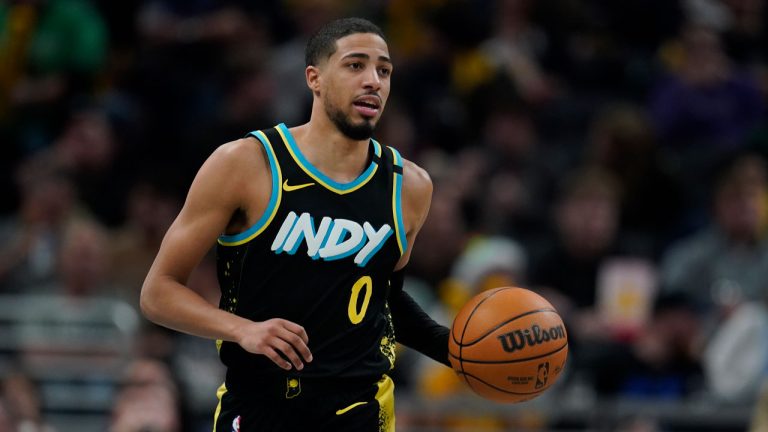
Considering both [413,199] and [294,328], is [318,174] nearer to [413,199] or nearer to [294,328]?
[413,199]

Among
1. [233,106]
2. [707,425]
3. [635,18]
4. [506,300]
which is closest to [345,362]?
[506,300]

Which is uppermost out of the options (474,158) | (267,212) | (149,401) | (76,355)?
(474,158)

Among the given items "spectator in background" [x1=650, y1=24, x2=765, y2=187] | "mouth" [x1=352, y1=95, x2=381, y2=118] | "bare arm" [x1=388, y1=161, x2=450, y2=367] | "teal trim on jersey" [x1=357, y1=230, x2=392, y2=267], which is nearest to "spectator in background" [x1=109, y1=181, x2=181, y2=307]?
"spectator in background" [x1=650, y1=24, x2=765, y2=187]

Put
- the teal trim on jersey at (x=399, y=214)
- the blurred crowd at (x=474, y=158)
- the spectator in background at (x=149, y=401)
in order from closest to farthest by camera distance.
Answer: the teal trim on jersey at (x=399, y=214) → the spectator in background at (x=149, y=401) → the blurred crowd at (x=474, y=158)

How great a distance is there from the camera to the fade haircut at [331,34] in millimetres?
5527

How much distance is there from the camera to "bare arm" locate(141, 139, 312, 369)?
533 centimetres

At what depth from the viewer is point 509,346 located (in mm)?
5742

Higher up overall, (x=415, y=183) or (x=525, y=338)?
(x=415, y=183)

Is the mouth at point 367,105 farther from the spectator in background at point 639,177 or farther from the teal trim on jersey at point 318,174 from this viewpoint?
the spectator in background at point 639,177

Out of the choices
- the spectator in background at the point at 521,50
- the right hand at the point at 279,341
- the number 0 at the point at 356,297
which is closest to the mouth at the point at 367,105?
the number 0 at the point at 356,297

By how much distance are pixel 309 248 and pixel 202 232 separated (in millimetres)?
420

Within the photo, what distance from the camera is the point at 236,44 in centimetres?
1295

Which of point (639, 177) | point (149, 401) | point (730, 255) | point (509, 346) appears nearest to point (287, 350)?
point (509, 346)

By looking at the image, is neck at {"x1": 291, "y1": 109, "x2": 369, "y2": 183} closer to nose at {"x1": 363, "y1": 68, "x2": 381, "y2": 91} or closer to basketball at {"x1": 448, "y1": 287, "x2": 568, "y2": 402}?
nose at {"x1": 363, "y1": 68, "x2": 381, "y2": 91}
